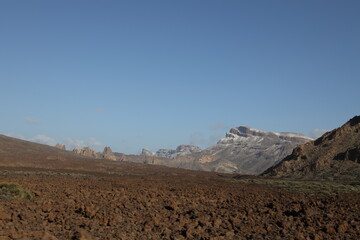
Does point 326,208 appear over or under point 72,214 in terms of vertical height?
over

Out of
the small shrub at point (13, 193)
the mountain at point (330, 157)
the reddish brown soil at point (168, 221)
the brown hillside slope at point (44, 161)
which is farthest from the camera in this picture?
the brown hillside slope at point (44, 161)

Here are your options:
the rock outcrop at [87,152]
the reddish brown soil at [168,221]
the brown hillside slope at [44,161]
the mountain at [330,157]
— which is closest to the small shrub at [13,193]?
the reddish brown soil at [168,221]

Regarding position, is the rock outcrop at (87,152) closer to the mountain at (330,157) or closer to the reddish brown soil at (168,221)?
the mountain at (330,157)

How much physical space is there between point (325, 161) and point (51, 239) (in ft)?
197

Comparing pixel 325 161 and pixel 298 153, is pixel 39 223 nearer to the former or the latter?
pixel 325 161

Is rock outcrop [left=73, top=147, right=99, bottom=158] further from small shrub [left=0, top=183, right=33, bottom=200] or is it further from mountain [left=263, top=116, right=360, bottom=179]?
small shrub [left=0, top=183, right=33, bottom=200]

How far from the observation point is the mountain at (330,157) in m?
56.1

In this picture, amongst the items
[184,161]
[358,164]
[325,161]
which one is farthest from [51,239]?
[184,161]

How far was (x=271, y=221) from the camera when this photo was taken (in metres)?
13.8

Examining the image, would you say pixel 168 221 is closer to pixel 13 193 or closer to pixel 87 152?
pixel 13 193

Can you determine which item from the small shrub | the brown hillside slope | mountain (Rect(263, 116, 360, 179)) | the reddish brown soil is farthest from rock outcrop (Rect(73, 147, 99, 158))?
the reddish brown soil

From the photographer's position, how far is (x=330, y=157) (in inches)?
2451

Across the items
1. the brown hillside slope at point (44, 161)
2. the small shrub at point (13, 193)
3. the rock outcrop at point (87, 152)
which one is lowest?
the small shrub at point (13, 193)

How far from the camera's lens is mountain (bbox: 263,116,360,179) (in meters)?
56.1
